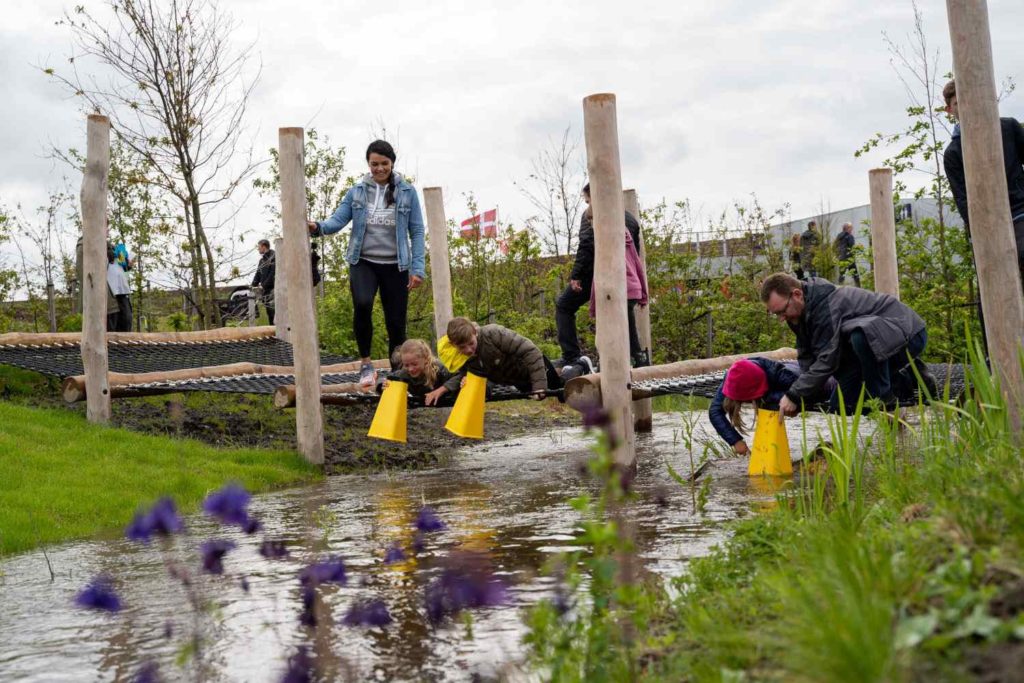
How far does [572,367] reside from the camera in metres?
8.92

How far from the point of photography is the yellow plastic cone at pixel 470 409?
789 cm

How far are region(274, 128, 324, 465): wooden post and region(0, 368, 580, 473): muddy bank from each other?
2.65ft

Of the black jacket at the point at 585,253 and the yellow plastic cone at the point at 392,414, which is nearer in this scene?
the yellow plastic cone at the point at 392,414

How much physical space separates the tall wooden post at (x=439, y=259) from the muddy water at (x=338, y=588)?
3431 mm

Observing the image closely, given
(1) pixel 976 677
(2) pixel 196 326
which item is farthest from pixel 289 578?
(2) pixel 196 326

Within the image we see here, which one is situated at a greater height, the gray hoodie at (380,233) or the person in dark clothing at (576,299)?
the gray hoodie at (380,233)

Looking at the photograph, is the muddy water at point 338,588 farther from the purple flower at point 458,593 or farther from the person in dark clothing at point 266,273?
the person in dark clothing at point 266,273

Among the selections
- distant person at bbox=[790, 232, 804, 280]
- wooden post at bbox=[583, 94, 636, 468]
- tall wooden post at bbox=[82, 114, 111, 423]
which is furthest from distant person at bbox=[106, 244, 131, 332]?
distant person at bbox=[790, 232, 804, 280]

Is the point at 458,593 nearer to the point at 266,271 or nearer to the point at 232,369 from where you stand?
the point at 232,369

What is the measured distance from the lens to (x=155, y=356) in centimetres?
1145

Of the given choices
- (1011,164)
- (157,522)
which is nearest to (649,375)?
(1011,164)

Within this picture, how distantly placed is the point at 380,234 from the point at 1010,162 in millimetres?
4171

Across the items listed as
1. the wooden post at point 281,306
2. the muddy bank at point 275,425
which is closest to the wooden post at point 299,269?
the muddy bank at point 275,425

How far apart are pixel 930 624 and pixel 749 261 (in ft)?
46.0
